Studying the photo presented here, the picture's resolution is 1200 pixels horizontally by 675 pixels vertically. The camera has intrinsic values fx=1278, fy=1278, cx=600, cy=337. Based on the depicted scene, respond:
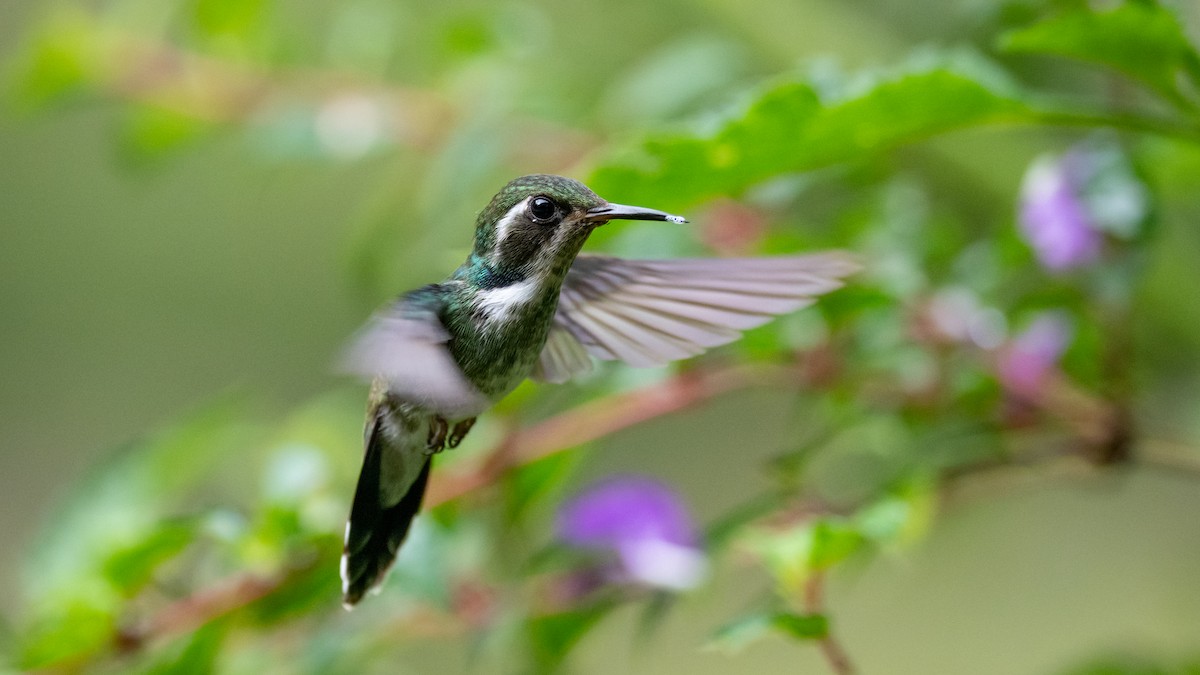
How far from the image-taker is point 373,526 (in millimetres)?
745

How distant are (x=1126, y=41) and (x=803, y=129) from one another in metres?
0.18

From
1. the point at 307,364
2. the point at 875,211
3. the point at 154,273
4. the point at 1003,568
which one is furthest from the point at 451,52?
the point at 154,273

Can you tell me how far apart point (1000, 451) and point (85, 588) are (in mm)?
703

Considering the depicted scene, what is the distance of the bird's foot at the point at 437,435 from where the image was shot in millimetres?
720

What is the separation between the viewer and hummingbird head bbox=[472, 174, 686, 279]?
→ 0.65m

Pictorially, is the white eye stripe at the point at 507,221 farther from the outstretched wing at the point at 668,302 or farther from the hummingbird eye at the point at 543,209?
the outstretched wing at the point at 668,302

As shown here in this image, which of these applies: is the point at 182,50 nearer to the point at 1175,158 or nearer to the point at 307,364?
the point at 1175,158

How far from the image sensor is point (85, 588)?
944 mm

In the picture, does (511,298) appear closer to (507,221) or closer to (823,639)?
(507,221)

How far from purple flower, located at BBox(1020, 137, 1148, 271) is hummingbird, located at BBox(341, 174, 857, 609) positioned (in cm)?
33

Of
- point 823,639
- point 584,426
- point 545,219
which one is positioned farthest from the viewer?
point 584,426

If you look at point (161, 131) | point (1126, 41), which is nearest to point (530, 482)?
point (1126, 41)

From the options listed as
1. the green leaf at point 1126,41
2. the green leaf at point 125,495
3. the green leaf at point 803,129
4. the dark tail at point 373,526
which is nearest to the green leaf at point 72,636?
the green leaf at point 125,495

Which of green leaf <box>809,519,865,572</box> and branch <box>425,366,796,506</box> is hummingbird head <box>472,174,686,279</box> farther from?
branch <box>425,366,796,506</box>
